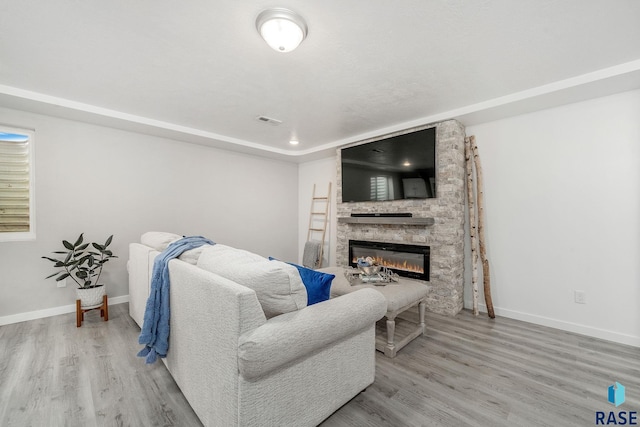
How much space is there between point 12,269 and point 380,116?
4.74m

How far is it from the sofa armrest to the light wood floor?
580 millimetres

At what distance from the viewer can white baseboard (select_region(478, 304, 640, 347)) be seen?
259 centimetres

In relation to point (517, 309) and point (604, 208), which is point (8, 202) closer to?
point (517, 309)

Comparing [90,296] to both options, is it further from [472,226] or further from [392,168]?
[472,226]

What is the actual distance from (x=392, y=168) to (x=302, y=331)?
3109 millimetres

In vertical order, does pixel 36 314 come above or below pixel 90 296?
below

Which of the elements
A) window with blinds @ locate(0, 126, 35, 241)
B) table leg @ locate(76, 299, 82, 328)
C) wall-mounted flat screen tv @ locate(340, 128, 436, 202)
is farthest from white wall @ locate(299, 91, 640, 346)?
window with blinds @ locate(0, 126, 35, 241)

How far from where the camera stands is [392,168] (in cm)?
394

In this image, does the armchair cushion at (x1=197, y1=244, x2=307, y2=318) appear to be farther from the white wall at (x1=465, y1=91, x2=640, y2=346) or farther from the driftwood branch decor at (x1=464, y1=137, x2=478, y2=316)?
the white wall at (x1=465, y1=91, x2=640, y2=346)

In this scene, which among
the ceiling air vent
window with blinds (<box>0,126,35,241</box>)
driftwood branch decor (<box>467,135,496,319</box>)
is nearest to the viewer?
window with blinds (<box>0,126,35,241</box>)

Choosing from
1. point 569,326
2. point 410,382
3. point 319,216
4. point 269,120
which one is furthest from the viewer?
point 319,216

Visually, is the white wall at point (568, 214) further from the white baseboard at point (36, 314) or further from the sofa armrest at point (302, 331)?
the white baseboard at point (36, 314)

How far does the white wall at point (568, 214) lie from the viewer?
8.61 ft

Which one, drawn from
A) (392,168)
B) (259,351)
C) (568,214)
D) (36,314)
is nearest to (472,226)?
(568,214)
